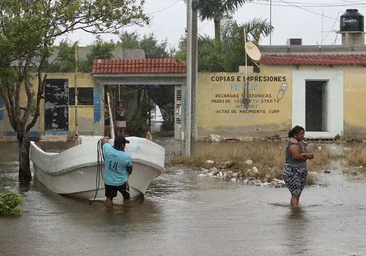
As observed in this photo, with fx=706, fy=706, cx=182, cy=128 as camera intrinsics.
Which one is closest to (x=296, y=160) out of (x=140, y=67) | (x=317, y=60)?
(x=140, y=67)

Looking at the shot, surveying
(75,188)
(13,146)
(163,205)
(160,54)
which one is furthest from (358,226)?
(160,54)

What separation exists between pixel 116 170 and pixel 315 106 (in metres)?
19.8

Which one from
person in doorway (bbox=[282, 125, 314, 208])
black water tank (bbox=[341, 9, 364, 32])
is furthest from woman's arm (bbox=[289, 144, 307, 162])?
black water tank (bbox=[341, 9, 364, 32])

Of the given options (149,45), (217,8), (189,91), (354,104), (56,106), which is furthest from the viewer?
(149,45)

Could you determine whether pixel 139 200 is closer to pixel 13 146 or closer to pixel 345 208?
pixel 345 208

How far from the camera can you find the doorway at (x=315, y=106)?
1177 inches

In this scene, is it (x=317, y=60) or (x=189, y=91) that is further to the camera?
(x=317, y=60)

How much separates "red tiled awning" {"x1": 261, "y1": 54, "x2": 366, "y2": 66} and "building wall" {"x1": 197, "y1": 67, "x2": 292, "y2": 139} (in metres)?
0.34

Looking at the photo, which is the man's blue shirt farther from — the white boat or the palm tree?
the palm tree

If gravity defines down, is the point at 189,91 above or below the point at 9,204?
above

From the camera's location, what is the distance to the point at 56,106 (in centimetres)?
2833

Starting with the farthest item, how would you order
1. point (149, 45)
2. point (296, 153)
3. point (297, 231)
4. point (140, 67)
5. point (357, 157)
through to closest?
point (149, 45) < point (140, 67) < point (357, 157) < point (296, 153) < point (297, 231)

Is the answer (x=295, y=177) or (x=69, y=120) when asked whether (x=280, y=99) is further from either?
(x=295, y=177)

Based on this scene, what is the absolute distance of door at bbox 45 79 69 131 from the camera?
92.8ft
